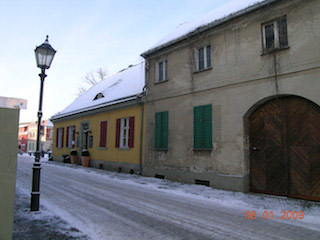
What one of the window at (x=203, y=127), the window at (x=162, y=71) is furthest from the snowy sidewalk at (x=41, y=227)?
the window at (x=162, y=71)

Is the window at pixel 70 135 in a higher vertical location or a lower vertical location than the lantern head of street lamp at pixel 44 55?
lower

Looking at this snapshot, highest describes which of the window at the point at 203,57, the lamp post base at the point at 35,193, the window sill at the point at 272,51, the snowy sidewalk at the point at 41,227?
the window at the point at 203,57

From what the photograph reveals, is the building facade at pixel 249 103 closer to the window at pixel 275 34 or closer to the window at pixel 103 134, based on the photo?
the window at pixel 275 34

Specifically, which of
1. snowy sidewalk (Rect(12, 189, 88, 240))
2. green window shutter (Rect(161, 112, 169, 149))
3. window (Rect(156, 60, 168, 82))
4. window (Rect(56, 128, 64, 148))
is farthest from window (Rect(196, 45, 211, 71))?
window (Rect(56, 128, 64, 148))

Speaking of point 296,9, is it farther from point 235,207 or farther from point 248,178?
point 235,207

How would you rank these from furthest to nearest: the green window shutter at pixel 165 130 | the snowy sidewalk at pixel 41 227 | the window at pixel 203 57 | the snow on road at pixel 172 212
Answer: the green window shutter at pixel 165 130 → the window at pixel 203 57 → the snow on road at pixel 172 212 → the snowy sidewalk at pixel 41 227

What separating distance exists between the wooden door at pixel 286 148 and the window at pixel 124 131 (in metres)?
7.06

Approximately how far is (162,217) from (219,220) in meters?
1.24

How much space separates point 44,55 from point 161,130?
6.66 meters

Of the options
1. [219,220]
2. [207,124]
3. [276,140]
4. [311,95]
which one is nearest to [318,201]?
[276,140]

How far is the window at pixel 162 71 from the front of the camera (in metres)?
12.8

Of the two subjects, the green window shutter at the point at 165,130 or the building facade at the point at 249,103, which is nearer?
the building facade at the point at 249,103

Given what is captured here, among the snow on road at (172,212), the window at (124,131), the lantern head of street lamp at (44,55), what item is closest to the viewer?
the snow on road at (172,212)

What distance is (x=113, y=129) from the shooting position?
1596 cm
